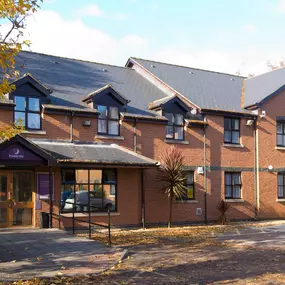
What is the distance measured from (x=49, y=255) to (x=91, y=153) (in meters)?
7.06

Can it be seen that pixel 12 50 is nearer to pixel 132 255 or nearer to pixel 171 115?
pixel 132 255

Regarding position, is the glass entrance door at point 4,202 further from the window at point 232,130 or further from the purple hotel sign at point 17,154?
the window at point 232,130

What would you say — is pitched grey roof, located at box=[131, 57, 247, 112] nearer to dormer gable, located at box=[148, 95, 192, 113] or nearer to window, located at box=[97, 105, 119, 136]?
dormer gable, located at box=[148, 95, 192, 113]

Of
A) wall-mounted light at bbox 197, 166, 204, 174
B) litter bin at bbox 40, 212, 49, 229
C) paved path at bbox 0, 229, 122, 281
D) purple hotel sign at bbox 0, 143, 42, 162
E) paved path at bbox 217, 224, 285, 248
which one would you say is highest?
purple hotel sign at bbox 0, 143, 42, 162

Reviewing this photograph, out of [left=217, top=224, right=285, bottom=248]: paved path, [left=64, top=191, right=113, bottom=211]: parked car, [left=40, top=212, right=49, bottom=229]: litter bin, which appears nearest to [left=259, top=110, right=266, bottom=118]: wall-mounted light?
[left=217, top=224, right=285, bottom=248]: paved path

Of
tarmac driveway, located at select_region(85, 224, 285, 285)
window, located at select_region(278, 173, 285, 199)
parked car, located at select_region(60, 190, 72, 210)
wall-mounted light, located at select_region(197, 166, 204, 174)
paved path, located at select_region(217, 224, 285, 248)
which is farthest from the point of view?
window, located at select_region(278, 173, 285, 199)

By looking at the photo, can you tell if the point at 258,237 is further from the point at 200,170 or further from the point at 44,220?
the point at 44,220

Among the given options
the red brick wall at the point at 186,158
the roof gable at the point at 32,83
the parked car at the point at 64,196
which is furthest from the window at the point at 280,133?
the roof gable at the point at 32,83

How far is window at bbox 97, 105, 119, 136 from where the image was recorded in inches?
788

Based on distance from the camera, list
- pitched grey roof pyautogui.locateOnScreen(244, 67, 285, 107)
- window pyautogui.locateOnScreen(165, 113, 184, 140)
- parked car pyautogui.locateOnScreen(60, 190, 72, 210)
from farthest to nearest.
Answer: pitched grey roof pyautogui.locateOnScreen(244, 67, 285, 107), window pyautogui.locateOnScreen(165, 113, 184, 140), parked car pyautogui.locateOnScreen(60, 190, 72, 210)

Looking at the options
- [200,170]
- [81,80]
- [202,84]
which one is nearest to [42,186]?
[81,80]

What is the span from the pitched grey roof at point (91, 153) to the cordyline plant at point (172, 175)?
1296 mm

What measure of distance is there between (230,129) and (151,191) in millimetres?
5923

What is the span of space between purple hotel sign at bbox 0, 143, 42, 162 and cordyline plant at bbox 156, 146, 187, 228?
20.4ft
